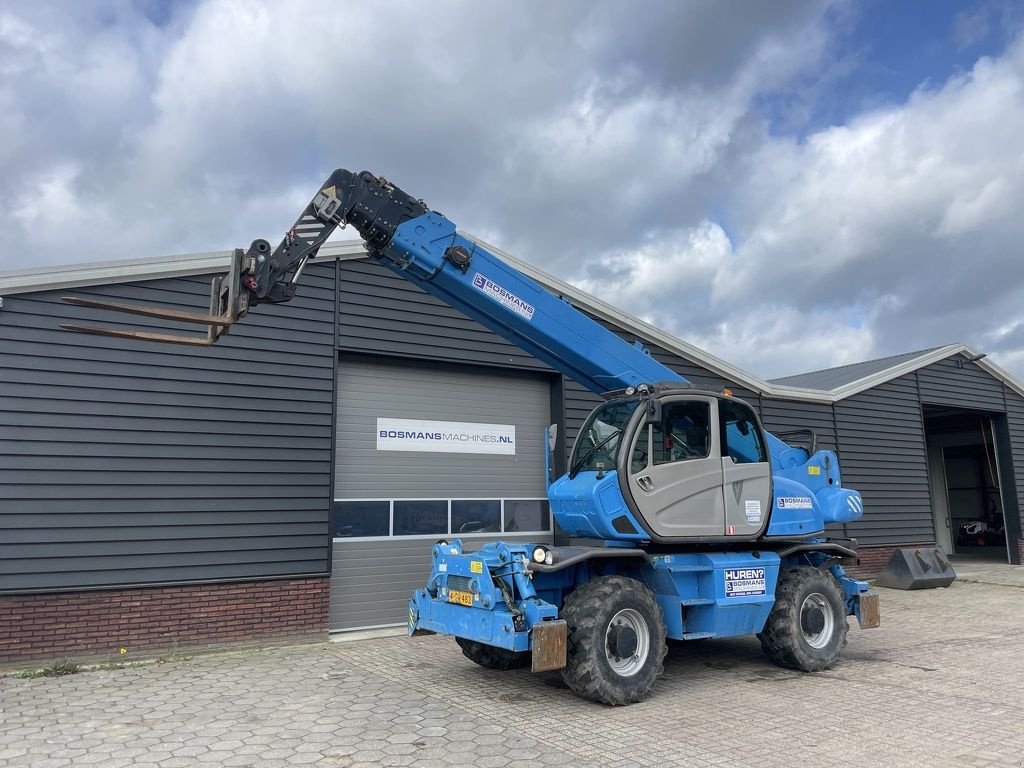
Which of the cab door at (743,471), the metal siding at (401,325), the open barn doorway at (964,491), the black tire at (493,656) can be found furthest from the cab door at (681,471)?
the open barn doorway at (964,491)

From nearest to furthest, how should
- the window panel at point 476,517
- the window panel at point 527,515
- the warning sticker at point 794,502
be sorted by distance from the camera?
the warning sticker at point 794,502 < the window panel at point 476,517 < the window panel at point 527,515

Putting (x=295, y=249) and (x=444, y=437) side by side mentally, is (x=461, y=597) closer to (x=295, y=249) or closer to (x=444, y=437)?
(x=295, y=249)

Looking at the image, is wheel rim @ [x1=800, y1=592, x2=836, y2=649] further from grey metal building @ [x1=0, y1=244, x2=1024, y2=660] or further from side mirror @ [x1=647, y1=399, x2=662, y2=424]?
grey metal building @ [x1=0, y1=244, x2=1024, y2=660]

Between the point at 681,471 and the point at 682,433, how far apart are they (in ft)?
1.44

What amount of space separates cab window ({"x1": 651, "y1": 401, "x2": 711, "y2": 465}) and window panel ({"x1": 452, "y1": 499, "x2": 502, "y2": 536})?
4705 mm

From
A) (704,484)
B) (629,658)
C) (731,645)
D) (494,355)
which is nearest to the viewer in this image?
(629,658)

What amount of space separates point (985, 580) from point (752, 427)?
38.9ft

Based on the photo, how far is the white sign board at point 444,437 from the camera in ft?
36.0

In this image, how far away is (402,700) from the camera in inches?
267

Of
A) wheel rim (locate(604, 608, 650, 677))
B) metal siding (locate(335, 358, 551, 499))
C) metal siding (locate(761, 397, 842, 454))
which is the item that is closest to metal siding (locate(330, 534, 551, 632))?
metal siding (locate(335, 358, 551, 499))

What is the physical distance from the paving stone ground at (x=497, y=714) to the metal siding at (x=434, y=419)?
257 centimetres

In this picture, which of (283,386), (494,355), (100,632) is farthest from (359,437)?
(100,632)

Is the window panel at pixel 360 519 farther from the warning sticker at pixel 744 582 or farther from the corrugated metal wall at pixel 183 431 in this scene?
the warning sticker at pixel 744 582

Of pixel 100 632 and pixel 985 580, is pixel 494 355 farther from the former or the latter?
pixel 985 580
